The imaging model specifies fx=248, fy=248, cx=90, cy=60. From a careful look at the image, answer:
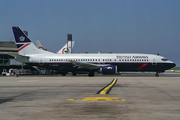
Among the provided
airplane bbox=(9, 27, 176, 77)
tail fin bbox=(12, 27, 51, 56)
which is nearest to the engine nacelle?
airplane bbox=(9, 27, 176, 77)

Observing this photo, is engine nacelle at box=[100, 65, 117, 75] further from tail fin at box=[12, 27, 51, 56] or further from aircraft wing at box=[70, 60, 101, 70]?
tail fin at box=[12, 27, 51, 56]

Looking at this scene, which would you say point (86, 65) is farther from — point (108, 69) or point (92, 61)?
point (108, 69)

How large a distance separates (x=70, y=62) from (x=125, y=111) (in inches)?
1517

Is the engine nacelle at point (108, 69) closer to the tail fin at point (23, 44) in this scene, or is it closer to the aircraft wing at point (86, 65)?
the aircraft wing at point (86, 65)

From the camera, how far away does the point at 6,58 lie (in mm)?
76250

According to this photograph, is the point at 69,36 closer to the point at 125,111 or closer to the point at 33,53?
the point at 33,53

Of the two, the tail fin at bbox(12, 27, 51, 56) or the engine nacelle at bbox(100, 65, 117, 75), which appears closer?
→ the engine nacelle at bbox(100, 65, 117, 75)

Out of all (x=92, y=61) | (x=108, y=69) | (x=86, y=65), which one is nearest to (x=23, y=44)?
(x=86, y=65)

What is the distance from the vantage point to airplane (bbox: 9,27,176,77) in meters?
45.3

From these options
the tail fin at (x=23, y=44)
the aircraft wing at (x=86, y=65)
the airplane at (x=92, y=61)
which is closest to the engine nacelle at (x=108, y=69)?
the airplane at (x=92, y=61)

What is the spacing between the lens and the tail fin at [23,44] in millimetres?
47281

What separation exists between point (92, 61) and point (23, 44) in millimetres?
13857

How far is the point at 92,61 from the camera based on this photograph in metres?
46.7

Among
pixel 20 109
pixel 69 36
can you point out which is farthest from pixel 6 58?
pixel 20 109
